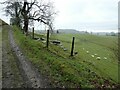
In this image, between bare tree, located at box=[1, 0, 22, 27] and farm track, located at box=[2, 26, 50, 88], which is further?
bare tree, located at box=[1, 0, 22, 27]

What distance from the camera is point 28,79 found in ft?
37.2

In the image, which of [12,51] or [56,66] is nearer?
[56,66]

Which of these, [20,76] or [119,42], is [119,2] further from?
[20,76]

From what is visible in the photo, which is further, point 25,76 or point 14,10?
point 14,10

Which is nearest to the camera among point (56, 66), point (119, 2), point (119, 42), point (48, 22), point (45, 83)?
point (45, 83)

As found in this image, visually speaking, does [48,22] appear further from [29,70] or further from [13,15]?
[29,70]

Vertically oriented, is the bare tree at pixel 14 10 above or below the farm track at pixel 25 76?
above

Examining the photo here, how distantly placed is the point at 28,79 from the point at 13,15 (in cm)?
4093

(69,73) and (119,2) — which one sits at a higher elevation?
(119,2)

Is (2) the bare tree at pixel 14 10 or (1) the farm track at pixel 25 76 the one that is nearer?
(1) the farm track at pixel 25 76

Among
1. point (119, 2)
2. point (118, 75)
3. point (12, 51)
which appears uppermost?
point (119, 2)

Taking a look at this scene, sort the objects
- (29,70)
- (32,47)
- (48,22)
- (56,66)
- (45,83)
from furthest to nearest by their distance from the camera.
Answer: (48,22), (32,47), (56,66), (29,70), (45,83)

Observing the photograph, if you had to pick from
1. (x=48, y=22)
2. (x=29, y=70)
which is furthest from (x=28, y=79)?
(x=48, y=22)

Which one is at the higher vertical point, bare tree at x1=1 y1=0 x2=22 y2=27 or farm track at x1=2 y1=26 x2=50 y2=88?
bare tree at x1=1 y1=0 x2=22 y2=27
